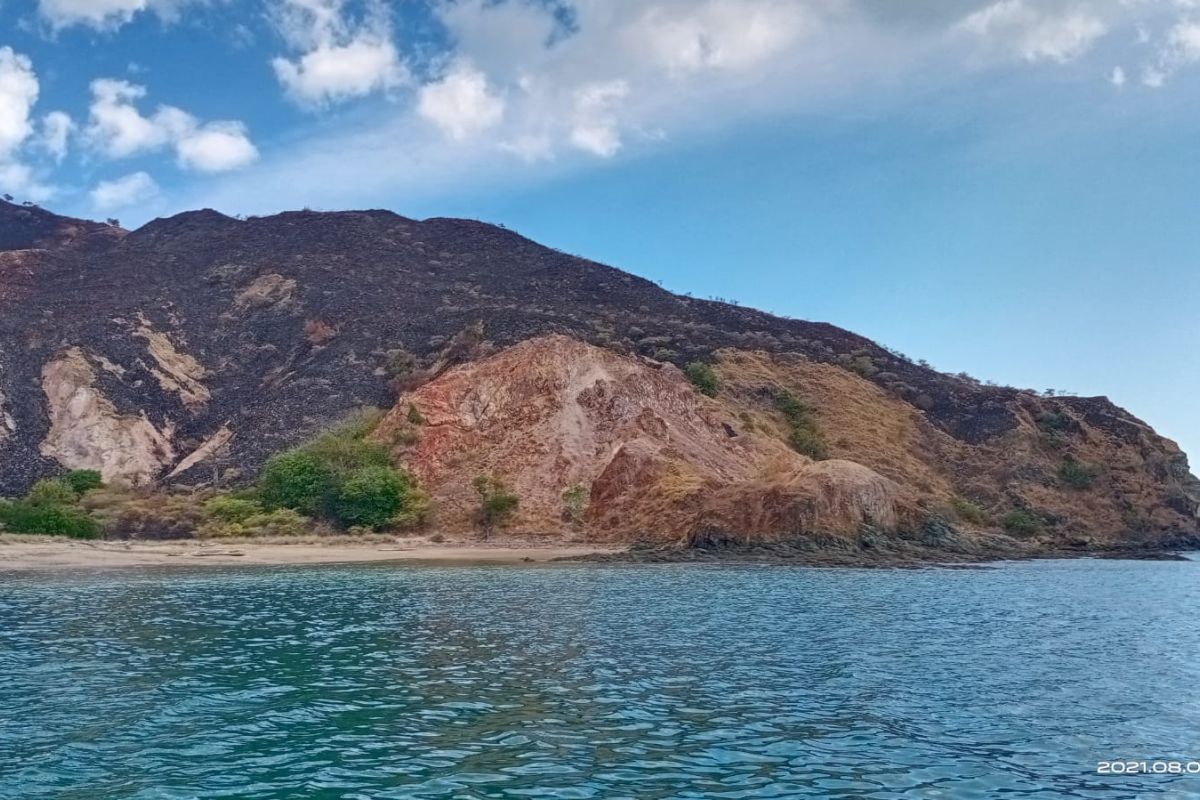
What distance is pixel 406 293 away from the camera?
9856 cm

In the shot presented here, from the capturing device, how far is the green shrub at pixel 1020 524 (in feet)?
224

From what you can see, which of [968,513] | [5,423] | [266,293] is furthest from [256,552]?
[266,293]

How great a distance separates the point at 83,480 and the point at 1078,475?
73.2 metres

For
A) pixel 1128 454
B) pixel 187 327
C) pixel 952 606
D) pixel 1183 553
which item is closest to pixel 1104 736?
pixel 952 606

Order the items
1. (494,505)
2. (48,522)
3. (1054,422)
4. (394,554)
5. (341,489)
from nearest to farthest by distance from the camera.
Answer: (394,554), (48,522), (494,505), (341,489), (1054,422)

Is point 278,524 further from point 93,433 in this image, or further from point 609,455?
point 93,433

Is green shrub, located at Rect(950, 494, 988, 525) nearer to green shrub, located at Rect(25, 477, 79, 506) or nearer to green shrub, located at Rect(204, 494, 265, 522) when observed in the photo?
green shrub, located at Rect(204, 494, 265, 522)

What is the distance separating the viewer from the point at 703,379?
77500mm

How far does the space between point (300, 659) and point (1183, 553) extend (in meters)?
64.8

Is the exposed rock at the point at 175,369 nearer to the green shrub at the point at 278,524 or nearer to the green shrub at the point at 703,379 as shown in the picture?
the green shrub at the point at 278,524

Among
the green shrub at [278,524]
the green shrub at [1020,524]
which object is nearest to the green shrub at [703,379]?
the green shrub at [1020,524]

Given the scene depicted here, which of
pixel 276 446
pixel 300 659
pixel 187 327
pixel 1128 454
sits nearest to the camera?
pixel 300 659

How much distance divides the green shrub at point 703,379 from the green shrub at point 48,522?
4441 centimetres

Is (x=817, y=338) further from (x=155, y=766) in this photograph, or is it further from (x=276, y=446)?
(x=155, y=766)
